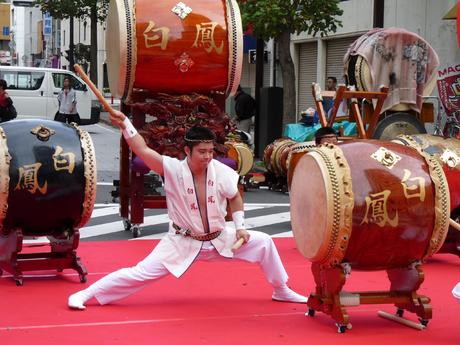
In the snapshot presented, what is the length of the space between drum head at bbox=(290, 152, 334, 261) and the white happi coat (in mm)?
484

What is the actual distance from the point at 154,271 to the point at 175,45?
344 cm

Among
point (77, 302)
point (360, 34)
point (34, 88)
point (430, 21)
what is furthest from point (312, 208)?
point (34, 88)

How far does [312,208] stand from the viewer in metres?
5.68

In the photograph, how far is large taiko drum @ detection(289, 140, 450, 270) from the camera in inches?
216

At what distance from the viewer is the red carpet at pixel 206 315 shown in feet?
18.0

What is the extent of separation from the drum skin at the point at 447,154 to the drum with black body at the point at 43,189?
2.57 meters

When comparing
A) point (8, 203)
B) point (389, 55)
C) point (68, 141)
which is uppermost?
point (389, 55)

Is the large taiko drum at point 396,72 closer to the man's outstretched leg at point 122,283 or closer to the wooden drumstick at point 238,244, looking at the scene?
the wooden drumstick at point 238,244

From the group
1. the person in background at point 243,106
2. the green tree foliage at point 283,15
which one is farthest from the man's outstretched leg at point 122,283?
the person in background at point 243,106

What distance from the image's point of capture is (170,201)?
6.27 metres

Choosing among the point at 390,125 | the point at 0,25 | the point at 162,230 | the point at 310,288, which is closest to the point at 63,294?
the point at 310,288

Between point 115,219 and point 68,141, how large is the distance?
147 inches

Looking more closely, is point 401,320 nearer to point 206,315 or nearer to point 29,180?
point 206,315

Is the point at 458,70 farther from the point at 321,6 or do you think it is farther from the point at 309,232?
the point at 309,232
